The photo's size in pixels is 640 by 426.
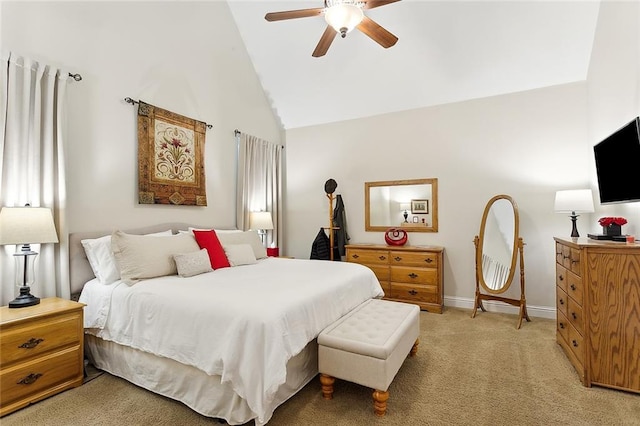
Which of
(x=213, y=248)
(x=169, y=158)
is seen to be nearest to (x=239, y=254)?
(x=213, y=248)

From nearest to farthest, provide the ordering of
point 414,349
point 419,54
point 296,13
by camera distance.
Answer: point 296,13 → point 414,349 → point 419,54

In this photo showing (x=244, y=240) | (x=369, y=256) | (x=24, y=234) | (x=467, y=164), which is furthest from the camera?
(x=369, y=256)

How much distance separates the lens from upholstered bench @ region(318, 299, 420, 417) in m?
1.94

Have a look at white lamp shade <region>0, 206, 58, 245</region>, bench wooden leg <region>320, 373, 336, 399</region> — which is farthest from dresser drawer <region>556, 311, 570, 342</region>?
white lamp shade <region>0, 206, 58, 245</region>

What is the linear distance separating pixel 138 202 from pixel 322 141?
2947 millimetres

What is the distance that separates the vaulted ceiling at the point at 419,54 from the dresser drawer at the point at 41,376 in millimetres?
4161

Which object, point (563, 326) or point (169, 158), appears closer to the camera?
point (563, 326)

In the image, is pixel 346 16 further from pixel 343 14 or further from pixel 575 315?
pixel 575 315

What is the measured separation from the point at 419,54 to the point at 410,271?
272 centimetres

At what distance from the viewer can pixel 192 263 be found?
9.32 feet

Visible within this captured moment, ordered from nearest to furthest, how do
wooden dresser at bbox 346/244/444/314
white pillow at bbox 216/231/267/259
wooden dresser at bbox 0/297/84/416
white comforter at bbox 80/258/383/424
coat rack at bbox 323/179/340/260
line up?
white comforter at bbox 80/258/383/424 → wooden dresser at bbox 0/297/84/416 → white pillow at bbox 216/231/267/259 → wooden dresser at bbox 346/244/444/314 → coat rack at bbox 323/179/340/260

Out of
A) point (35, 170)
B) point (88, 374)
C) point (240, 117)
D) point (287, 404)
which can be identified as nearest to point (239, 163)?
point (240, 117)

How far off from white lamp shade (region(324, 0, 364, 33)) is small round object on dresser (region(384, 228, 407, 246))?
283 cm

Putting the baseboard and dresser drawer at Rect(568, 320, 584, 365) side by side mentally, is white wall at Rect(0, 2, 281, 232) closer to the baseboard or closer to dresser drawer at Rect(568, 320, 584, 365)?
the baseboard
